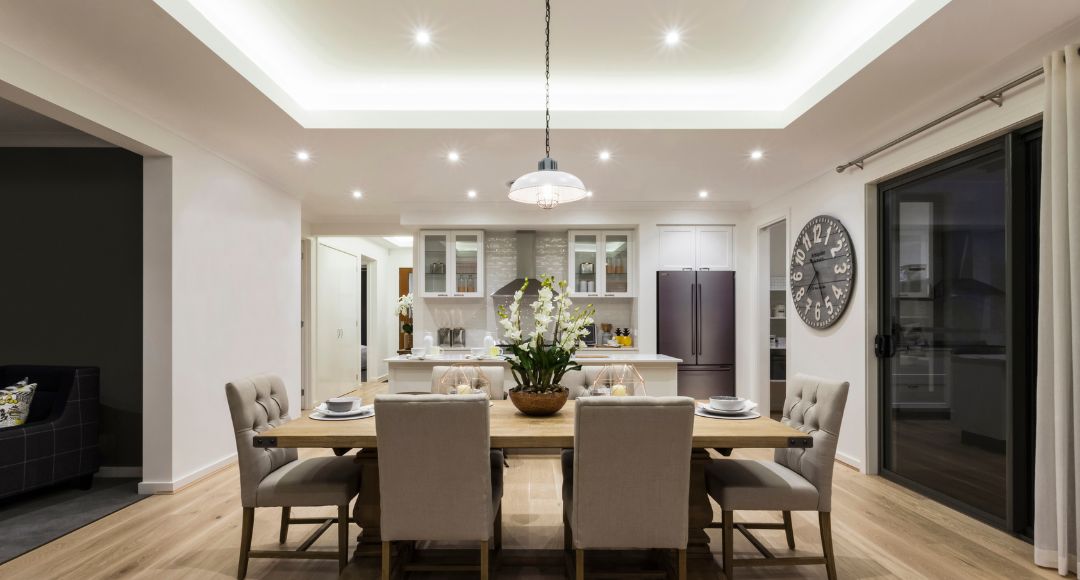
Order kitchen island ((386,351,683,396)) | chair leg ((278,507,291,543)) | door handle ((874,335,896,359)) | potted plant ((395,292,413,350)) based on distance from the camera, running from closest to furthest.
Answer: chair leg ((278,507,291,543)) < door handle ((874,335,896,359)) < kitchen island ((386,351,683,396)) < potted plant ((395,292,413,350))

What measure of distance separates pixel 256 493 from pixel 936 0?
144 inches

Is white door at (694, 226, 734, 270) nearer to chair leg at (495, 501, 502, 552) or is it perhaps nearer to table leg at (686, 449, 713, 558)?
table leg at (686, 449, 713, 558)

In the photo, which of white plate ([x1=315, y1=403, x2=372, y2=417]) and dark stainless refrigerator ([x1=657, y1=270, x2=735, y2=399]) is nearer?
white plate ([x1=315, y1=403, x2=372, y2=417])

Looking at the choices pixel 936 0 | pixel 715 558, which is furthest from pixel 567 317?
pixel 936 0

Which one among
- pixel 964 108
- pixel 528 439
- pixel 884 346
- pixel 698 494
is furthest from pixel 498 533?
pixel 964 108

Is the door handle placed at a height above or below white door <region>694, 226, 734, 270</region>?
below

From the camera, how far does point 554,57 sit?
125 inches

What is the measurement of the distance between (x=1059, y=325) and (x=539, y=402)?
2.35 m

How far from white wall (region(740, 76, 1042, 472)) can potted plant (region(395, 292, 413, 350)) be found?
619cm

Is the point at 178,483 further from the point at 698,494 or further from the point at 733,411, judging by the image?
the point at 733,411

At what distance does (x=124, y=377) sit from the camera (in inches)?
147

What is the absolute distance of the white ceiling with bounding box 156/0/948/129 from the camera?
8.78ft

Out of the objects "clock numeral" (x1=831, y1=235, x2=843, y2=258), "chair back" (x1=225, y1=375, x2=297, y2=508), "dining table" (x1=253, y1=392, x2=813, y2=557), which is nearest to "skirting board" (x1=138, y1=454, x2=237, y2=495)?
"chair back" (x1=225, y1=375, x2=297, y2=508)

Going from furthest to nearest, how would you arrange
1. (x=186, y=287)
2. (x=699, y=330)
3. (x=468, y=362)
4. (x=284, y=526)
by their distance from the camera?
(x=699, y=330), (x=468, y=362), (x=186, y=287), (x=284, y=526)
